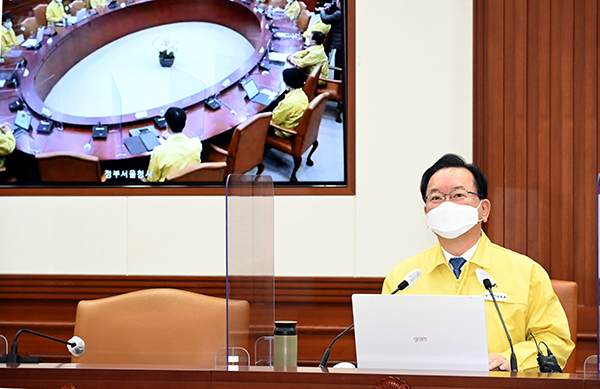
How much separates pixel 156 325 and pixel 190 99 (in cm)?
125

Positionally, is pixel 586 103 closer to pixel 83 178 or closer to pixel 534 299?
pixel 534 299

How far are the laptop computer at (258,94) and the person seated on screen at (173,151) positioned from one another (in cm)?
36

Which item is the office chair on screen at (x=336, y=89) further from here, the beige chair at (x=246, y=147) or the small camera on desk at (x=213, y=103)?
the small camera on desk at (x=213, y=103)

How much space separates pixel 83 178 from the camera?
10.9 feet

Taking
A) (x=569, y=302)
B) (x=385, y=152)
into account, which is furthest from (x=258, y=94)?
(x=569, y=302)

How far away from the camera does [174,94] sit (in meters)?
3.28

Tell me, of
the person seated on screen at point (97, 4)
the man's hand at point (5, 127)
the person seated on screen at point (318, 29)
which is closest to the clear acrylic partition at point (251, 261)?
the person seated on screen at point (318, 29)

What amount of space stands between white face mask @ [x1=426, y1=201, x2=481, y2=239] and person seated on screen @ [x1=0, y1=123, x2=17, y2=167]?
2.33 m

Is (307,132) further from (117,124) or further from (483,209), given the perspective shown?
(483,209)

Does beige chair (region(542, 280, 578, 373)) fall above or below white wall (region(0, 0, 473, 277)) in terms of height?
below

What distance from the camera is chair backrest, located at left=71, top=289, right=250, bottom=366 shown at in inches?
98.8

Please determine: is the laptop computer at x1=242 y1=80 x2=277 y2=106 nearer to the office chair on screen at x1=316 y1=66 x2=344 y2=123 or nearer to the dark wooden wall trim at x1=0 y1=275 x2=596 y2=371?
the office chair on screen at x1=316 y1=66 x2=344 y2=123

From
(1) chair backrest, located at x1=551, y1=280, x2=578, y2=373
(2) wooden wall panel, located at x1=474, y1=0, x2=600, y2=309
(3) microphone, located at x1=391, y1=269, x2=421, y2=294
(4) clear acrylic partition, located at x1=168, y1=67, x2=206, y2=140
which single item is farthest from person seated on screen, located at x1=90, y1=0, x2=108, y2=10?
(1) chair backrest, located at x1=551, y1=280, x2=578, y2=373

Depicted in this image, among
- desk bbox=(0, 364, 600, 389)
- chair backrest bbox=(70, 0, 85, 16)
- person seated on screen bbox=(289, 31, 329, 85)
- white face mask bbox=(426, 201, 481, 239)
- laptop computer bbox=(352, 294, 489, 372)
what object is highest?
chair backrest bbox=(70, 0, 85, 16)
